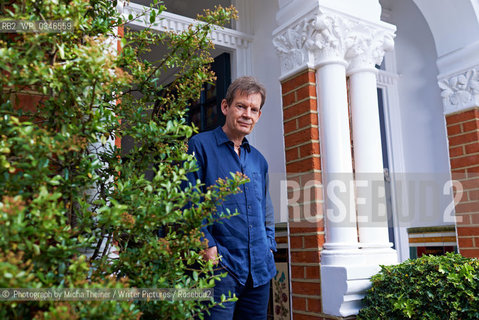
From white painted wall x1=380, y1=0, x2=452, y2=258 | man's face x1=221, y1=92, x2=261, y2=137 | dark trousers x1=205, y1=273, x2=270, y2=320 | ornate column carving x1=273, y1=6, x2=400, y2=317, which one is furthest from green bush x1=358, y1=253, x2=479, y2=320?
white painted wall x1=380, y1=0, x2=452, y2=258

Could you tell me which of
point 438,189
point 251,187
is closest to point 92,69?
point 251,187

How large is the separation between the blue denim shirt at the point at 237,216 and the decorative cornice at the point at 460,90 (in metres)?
2.69

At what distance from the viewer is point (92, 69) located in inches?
45.2

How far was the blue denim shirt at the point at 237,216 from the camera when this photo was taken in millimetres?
1913

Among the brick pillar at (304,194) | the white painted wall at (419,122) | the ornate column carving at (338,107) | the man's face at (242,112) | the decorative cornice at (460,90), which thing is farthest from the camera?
the white painted wall at (419,122)

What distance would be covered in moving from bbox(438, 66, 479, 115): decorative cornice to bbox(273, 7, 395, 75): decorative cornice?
1131 mm

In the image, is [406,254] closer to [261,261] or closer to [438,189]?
[438,189]

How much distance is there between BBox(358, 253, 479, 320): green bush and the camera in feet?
7.29

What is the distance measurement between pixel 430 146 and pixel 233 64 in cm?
247

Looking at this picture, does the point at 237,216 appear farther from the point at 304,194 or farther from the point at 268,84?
the point at 268,84

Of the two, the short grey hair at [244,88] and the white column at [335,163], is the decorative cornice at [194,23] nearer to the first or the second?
the white column at [335,163]

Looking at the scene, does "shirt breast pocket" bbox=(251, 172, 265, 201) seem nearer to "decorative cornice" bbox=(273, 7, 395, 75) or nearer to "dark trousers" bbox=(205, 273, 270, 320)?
"dark trousers" bbox=(205, 273, 270, 320)

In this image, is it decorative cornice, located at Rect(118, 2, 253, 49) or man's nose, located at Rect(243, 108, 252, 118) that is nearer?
man's nose, located at Rect(243, 108, 252, 118)

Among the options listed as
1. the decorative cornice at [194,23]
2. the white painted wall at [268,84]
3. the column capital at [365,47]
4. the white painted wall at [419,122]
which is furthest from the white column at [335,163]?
the white painted wall at [419,122]
